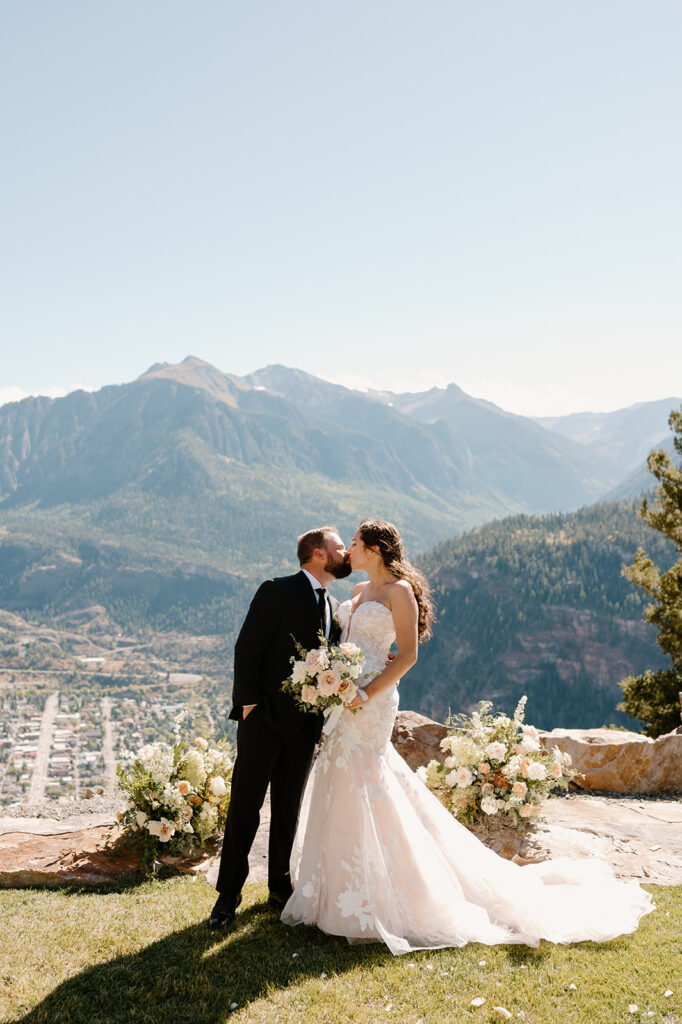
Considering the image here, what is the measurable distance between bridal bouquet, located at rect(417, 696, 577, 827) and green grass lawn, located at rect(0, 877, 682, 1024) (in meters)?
2.01

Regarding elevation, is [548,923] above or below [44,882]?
above

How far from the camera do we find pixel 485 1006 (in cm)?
457

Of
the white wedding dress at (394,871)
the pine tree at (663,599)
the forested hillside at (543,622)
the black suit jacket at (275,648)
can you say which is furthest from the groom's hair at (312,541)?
the forested hillside at (543,622)

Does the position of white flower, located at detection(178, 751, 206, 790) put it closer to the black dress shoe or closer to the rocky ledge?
the rocky ledge

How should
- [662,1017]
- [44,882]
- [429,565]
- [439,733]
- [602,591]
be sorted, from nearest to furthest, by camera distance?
[662,1017] → [44,882] → [439,733] → [602,591] → [429,565]

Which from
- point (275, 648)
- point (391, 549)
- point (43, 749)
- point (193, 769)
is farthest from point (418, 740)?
point (43, 749)

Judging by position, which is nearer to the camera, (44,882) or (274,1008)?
(274,1008)

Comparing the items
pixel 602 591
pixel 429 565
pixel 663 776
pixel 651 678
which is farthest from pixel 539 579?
pixel 663 776

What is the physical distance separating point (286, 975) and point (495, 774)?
3.78 metres

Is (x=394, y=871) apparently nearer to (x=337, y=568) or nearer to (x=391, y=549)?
(x=337, y=568)

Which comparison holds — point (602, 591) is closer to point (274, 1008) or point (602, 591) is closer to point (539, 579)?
point (539, 579)

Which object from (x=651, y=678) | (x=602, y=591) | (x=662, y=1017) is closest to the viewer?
(x=662, y=1017)

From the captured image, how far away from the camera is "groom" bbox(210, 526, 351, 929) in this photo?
5688mm

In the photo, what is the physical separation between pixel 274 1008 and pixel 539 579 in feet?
535
